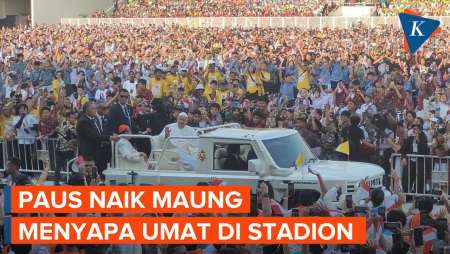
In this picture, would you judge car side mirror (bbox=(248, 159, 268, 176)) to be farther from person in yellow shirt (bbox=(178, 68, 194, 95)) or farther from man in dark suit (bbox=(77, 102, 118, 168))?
person in yellow shirt (bbox=(178, 68, 194, 95))

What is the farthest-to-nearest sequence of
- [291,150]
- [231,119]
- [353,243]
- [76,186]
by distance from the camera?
[231,119] < [291,150] < [76,186] < [353,243]

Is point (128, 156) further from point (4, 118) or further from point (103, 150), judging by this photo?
point (4, 118)

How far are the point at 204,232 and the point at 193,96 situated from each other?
36.9ft

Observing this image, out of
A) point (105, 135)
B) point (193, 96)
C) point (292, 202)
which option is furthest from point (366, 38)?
point (292, 202)

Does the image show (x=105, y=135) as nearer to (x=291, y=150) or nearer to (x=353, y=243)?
(x=291, y=150)

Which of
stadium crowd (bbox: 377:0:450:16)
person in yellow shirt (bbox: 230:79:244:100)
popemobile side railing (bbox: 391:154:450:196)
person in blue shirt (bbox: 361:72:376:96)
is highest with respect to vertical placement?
stadium crowd (bbox: 377:0:450:16)

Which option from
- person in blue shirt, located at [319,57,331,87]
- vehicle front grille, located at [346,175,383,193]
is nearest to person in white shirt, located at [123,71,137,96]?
person in blue shirt, located at [319,57,331,87]

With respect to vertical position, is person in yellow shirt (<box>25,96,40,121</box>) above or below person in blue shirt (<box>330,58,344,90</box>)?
below

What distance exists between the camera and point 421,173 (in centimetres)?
1378

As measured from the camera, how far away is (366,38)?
3180 centimetres

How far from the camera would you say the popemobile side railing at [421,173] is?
13.6 metres

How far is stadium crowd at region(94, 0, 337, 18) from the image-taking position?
2152 inches

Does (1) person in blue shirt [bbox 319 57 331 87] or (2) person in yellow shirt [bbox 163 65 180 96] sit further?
(1) person in blue shirt [bbox 319 57 331 87]

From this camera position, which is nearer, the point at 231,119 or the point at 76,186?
the point at 76,186
